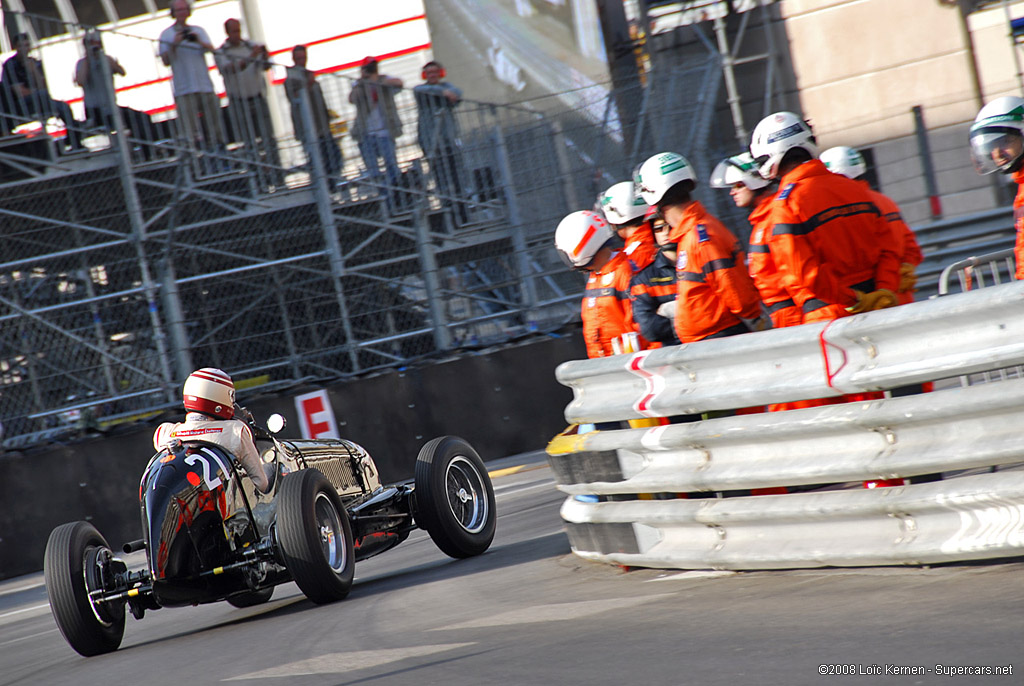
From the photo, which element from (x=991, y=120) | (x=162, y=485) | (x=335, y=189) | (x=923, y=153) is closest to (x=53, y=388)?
(x=335, y=189)

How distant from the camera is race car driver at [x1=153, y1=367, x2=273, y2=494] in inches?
283

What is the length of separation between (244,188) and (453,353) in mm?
3413

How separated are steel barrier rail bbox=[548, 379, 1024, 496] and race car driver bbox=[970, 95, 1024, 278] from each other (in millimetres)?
2405

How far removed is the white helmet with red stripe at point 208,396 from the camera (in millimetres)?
7363

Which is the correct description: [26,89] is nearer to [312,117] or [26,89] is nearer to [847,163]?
[312,117]

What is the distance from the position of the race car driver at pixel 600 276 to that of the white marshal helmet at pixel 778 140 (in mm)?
1201

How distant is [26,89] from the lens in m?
14.5

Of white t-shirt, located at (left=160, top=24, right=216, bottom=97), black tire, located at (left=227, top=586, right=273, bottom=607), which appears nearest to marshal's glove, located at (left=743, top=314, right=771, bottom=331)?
black tire, located at (left=227, top=586, right=273, bottom=607)

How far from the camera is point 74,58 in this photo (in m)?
16.1

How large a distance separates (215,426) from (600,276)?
2387 mm

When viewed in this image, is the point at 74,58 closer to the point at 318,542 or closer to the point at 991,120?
the point at 318,542

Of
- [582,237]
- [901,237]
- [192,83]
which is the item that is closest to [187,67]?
[192,83]

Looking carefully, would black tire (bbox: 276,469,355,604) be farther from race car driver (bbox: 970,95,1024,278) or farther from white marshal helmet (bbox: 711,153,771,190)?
race car driver (bbox: 970,95,1024,278)

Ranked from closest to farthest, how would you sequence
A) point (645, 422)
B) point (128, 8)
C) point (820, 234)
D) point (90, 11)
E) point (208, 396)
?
point (820, 234), point (645, 422), point (208, 396), point (128, 8), point (90, 11)
